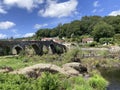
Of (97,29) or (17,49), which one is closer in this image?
(17,49)

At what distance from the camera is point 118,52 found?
329 ft

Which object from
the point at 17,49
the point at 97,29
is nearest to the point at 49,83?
the point at 17,49

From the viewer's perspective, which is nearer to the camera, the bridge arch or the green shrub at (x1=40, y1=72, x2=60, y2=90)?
the green shrub at (x1=40, y1=72, x2=60, y2=90)

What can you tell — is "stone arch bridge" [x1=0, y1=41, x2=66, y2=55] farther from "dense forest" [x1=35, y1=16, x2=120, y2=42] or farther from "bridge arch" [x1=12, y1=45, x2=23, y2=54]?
"dense forest" [x1=35, y1=16, x2=120, y2=42]

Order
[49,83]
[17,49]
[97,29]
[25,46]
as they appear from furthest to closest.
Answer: [97,29], [25,46], [17,49], [49,83]

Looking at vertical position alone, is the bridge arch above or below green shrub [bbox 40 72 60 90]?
above

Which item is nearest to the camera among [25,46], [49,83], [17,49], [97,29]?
[49,83]

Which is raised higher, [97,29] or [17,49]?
[97,29]

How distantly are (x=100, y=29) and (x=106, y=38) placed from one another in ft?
42.0

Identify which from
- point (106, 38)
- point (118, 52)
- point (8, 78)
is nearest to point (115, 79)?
point (8, 78)

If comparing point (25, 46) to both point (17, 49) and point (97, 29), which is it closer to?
point (17, 49)

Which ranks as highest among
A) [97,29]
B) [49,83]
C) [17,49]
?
[97,29]

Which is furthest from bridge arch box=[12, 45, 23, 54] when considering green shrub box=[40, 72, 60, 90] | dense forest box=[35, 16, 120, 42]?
green shrub box=[40, 72, 60, 90]

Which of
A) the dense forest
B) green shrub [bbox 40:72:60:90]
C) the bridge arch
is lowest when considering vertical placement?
green shrub [bbox 40:72:60:90]
